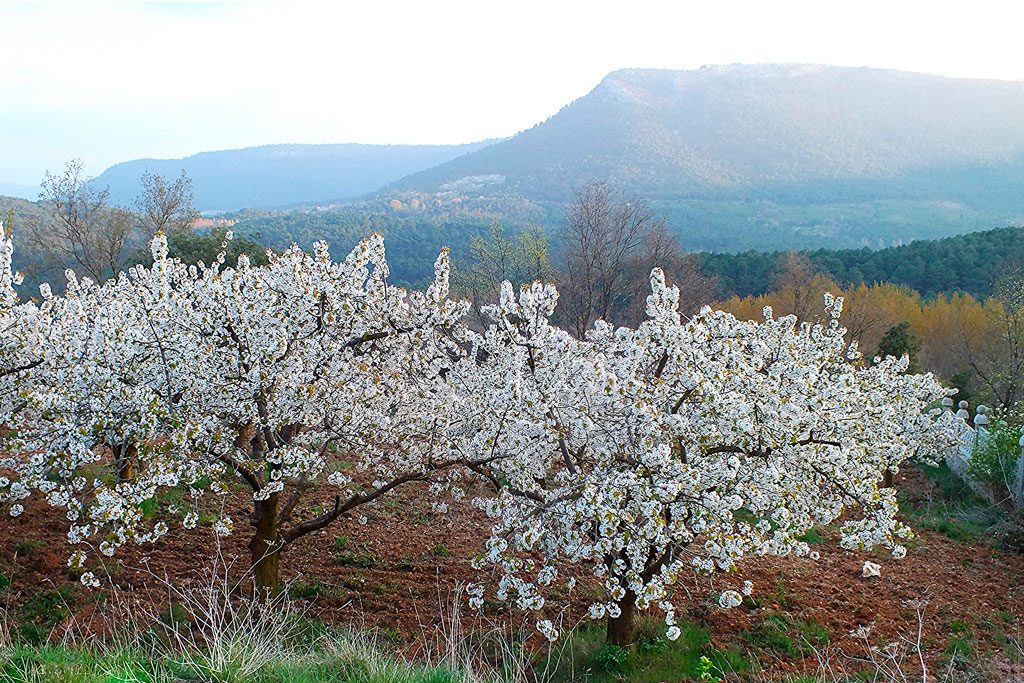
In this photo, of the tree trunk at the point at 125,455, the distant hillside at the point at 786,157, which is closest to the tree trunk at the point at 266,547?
the tree trunk at the point at 125,455

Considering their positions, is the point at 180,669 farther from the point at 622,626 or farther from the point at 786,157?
the point at 786,157

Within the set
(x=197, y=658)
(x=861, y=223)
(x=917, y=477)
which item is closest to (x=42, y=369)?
(x=197, y=658)

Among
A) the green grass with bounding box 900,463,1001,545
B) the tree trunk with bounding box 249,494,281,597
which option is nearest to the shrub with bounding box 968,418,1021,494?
the green grass with bounding box 900,463,1001,545

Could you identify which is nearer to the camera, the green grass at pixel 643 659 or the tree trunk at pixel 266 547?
the green grass at pixel 643 659

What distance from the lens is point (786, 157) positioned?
11850 cm

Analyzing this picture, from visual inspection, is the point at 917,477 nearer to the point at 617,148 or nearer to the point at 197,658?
the point at 197,658

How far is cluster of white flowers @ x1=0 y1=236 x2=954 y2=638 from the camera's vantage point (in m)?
5.32

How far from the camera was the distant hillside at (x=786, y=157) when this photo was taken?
272 feet

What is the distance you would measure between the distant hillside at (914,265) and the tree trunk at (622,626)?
3059 centimetres

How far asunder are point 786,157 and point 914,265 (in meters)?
91.1

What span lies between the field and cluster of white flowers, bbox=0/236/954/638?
0.62 m

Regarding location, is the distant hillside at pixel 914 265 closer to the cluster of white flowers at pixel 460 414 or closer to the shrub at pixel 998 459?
the shrub at pixel 998 459

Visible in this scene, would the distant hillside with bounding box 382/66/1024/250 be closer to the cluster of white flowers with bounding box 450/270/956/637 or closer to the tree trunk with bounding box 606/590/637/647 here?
the cluster of white flowers with bounding box 450/270/956/637

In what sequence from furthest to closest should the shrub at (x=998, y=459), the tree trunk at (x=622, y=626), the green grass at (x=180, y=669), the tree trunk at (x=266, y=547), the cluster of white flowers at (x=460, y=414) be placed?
1. the shrub at (x=998, y=459)
2. the tree trunk at (x=266, y=547)
3. the tree trunk at (x=622, y=626)
4. the cluster of white flowers at (x=460, y=414)
5. the green grass at (x=180, y=669)
